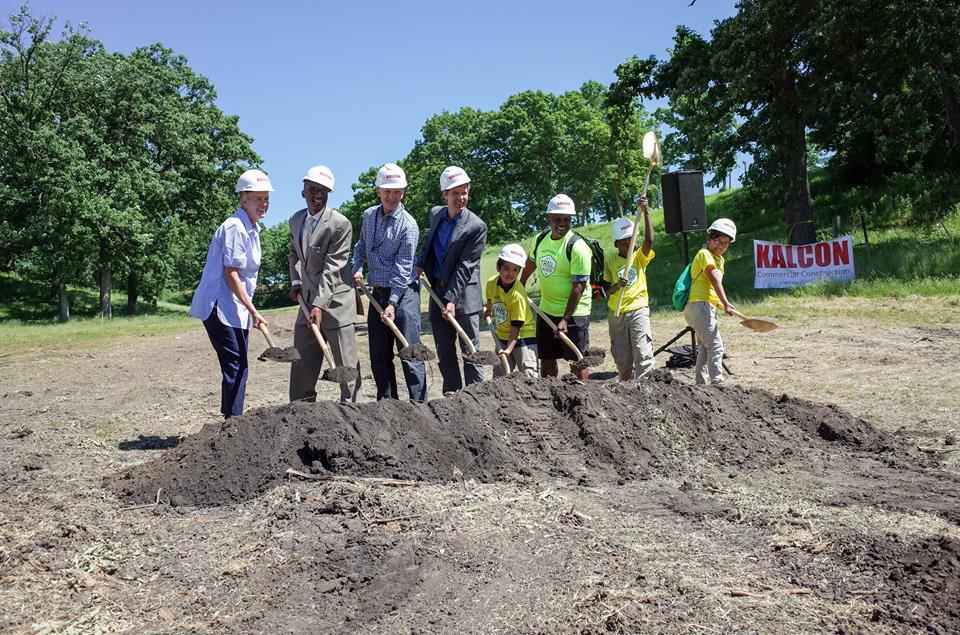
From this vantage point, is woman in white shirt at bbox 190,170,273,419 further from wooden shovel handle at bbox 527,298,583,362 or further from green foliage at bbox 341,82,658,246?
green foliage at bbox 341,82,658,246

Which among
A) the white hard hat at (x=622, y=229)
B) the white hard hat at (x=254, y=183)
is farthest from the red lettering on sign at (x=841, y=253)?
the white hard hat at (x=254, y=183)

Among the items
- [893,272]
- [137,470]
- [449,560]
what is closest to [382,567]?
[449,560]

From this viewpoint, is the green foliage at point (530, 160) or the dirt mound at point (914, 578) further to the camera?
the green foliage at point (530, 160)

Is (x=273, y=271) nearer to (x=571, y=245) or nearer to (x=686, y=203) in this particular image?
(x=686, y=203)

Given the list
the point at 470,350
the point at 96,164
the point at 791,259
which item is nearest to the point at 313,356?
the point at 470,350

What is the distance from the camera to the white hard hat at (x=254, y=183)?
20.7ft

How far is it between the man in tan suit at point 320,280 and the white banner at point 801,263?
48.4ft

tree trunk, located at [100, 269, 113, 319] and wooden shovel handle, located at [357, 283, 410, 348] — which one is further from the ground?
tree trunk, located at [100, 269, 113, 319]

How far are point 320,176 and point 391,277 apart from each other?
39.6 inches

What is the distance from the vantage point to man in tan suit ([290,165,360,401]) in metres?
6.73

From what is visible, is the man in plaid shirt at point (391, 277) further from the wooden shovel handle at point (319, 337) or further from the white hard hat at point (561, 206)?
the white hard hat at point (561, 206)

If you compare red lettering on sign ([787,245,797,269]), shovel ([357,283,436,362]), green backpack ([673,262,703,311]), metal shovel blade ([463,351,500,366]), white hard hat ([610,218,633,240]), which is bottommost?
metal shovel blade ([463,351,500,366])

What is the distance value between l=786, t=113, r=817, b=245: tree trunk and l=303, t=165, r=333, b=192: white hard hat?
53.9 feet

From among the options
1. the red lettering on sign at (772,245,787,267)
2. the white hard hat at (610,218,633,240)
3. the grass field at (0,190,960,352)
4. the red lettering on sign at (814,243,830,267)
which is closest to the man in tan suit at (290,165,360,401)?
the white hard hat at (610,218,633,240)
